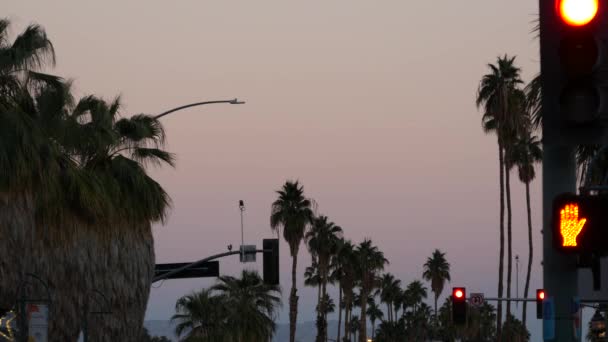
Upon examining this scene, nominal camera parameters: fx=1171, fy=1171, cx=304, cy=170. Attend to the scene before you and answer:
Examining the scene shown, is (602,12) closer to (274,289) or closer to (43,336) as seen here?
(43,336)

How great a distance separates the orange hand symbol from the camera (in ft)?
28.2

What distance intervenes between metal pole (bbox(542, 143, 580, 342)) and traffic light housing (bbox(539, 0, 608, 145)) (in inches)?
8.0

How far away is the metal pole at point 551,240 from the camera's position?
8.71 m

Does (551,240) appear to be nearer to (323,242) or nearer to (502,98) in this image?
(502,98)

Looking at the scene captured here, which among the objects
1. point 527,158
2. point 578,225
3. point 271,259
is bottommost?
point 578,225

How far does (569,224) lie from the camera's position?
8609mm

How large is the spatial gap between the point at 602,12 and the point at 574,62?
399mm

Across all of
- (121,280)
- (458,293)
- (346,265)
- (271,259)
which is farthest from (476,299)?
(346,265)

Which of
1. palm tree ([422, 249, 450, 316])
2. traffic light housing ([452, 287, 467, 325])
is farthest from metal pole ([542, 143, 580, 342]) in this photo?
palm tree ([422, 249, 450, 316])

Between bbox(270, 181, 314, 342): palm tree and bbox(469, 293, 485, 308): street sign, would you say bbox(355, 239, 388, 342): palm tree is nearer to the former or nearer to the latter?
bbox(270, 181, 314, 342): palm tree

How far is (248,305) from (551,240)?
69140mm

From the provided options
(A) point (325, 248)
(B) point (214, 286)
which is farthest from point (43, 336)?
(A) point (325, 248)

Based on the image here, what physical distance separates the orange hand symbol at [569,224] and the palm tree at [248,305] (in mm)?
64719

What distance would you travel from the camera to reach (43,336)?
2705 cm
